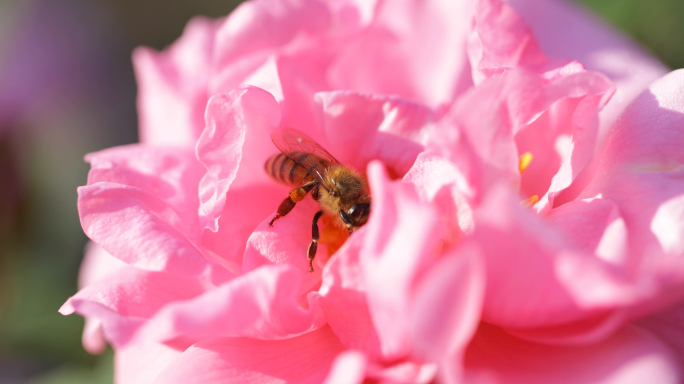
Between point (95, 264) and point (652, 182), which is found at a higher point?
point (652, 182)

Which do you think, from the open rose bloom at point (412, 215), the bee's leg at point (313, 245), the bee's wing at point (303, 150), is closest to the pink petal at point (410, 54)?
the open rose bloom at point (412, 215)

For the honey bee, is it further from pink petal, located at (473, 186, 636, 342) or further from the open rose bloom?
pink petal, located at (473, 186, 636, 342)

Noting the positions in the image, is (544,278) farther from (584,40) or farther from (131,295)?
(584,40)

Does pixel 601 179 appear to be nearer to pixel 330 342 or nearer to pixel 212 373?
pixel 330 342

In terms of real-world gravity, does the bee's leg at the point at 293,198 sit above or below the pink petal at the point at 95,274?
above

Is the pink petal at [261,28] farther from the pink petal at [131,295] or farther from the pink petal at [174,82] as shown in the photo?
the pink petal at [131,295]

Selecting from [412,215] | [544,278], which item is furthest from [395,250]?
[544,278]

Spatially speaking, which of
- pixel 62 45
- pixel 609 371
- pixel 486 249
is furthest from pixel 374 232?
pixel 62 45
